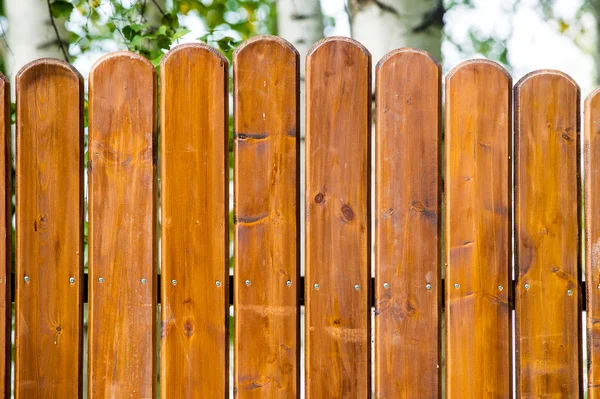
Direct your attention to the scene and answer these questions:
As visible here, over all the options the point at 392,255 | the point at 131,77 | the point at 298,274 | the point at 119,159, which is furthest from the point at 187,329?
the point at 131,77

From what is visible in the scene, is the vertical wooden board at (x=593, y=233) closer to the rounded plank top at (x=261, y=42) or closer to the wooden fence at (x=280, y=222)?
the wooden fence at (x=280, y=222)

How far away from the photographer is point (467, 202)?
1794 mm

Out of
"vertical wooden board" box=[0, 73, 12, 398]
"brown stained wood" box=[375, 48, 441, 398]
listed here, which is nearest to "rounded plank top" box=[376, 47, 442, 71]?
"brown stained wood" box=[375, 48, 441, 398]

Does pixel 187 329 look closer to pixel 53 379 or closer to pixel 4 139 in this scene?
pixel 53 379

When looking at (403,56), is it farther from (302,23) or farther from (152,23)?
(152,23)

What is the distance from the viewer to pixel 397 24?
235cm

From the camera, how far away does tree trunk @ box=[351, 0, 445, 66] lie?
2348 millimetres

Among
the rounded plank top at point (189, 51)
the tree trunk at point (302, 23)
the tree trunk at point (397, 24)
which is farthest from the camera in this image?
the tree trunk at point (302, 23)

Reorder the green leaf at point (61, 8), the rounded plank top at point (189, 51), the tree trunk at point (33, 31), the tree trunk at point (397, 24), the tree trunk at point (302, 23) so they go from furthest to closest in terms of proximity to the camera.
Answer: the tree trunk at point (302, 23) < the tree trunk at point (33, 31) < the green leaf at point (61, 8) < the tree trunk at point (397, 24) < the rounded plank top at point (189, 51)

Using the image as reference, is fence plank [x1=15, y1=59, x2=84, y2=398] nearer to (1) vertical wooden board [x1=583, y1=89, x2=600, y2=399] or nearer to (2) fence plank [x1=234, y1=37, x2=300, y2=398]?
(2) fence plank [x1=234, y1=37, x2=300, y2=398]

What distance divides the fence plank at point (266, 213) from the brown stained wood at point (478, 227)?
480 millimetres

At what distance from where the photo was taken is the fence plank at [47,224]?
1771 millimetres

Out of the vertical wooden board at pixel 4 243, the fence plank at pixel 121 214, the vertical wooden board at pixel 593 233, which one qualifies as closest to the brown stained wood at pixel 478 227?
the vertical wooden board at pixel 593 233

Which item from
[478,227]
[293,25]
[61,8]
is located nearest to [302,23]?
[293,25]
